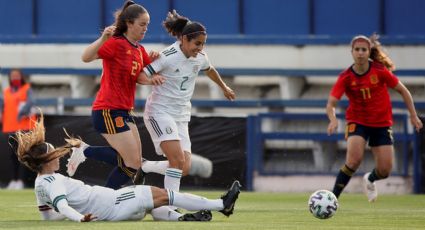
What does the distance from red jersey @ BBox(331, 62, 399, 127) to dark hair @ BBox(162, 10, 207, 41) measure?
100 inches

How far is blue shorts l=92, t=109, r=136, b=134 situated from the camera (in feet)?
42.8

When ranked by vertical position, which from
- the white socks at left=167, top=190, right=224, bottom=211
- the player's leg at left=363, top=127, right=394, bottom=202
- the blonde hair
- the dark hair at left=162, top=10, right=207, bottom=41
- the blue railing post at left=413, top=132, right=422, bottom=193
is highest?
the dark hair at left=162, top=10, right=207, bottom=41

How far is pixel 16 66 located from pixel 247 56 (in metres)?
4.70

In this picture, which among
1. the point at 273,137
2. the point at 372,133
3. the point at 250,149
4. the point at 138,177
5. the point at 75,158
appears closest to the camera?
the point at 138,177

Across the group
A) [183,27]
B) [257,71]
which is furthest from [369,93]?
[257,71]

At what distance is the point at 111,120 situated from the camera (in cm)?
1305

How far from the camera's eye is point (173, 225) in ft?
36.5

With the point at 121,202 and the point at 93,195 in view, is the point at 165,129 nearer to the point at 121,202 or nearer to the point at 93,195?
the point at 121,202

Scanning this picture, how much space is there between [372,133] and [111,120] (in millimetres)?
3771

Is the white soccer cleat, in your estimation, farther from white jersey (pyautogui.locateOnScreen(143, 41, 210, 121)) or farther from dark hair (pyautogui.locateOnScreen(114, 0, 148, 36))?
dark hair (pyautogui.locateOnScreen(114, 0, 148, 36))

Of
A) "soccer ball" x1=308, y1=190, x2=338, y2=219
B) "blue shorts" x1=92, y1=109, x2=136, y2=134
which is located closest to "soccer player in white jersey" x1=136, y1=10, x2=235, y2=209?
"blue shorts" x1=92, y1=109, x2=136, y2=134

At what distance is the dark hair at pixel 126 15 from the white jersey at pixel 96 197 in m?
2.27

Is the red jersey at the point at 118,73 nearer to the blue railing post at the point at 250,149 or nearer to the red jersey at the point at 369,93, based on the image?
the red jersey at the point at 369,93

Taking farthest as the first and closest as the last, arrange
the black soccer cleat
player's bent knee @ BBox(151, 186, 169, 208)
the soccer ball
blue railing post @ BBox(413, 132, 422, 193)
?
blue railing post @ BBox(413, 132, 422, 193)
the black soccer cleat
the soccer ball
player's bent knee @ BBox(151, 186, 169, 208)
